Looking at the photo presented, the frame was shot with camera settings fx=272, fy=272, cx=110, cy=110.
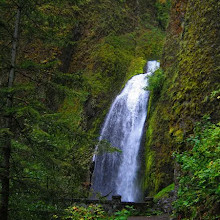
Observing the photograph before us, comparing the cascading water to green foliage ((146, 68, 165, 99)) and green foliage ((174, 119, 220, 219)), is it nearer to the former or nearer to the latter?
green foliage ((146, 68, 165, 99))

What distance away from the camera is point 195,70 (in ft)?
27.3

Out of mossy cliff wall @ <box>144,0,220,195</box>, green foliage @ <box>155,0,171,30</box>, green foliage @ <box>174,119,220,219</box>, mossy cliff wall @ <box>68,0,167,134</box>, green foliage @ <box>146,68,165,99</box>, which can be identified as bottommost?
green foliage @ <box>174,119,220,219</box>

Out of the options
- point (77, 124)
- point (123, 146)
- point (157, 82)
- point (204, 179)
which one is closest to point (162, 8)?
point (157, 82)

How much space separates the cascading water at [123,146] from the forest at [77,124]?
0.55 m

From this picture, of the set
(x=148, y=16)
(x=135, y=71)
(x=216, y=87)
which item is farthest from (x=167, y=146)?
(x=148, y=16)

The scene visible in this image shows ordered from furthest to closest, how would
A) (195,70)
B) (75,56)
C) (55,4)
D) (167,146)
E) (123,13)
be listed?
(123,13)
(75,56)
(167,146)
(195,70)
(55,4)

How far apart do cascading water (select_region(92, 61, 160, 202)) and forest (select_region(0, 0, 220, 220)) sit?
1.80 ft

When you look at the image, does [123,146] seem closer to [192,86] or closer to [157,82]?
[157,82]

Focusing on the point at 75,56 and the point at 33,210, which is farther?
the point at 75,56

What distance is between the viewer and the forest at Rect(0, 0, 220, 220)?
4.49m

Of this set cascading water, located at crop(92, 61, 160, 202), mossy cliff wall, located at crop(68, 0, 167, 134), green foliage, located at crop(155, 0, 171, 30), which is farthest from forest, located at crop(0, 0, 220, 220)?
green foliage, located at crop(155, 0, 171, 30)

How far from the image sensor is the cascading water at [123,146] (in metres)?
13.6

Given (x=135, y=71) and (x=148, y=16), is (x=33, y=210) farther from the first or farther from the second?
(x=148, y=16)

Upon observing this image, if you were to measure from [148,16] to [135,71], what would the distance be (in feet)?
36.5
